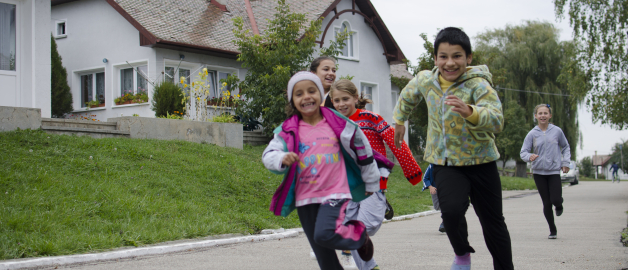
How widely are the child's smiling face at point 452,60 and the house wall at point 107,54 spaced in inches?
676

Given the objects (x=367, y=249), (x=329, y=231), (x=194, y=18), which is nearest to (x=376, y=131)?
(x=367, y=249)

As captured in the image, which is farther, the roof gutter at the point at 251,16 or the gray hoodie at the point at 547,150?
the roof gutter at the point at 251,16

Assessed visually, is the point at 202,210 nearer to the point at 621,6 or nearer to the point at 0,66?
the point at 0,66

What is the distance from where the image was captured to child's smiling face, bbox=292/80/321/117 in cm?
379

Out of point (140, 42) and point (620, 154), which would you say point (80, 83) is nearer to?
point (140, 42)

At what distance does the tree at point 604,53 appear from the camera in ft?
64.2

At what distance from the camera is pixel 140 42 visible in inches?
801

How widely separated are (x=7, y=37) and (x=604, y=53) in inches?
730

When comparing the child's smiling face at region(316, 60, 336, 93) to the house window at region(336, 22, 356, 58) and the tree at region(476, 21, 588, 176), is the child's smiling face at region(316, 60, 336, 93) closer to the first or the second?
the house window at region(336, 22, 356, 58)

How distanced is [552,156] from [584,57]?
1416 centimetres

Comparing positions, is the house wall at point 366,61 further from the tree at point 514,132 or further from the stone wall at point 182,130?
the stone wall at point 182,130

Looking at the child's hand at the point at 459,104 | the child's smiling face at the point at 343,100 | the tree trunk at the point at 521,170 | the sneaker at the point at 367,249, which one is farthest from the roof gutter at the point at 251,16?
the tree trunk at the point at 521,170

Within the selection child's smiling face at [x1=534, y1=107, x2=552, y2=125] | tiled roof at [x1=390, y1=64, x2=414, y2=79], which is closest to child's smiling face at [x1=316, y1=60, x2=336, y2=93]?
child's smiling face at [x1=534, y1=107, x2=552, y2=125]

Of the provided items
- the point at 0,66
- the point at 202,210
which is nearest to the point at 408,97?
the point at 202,210
